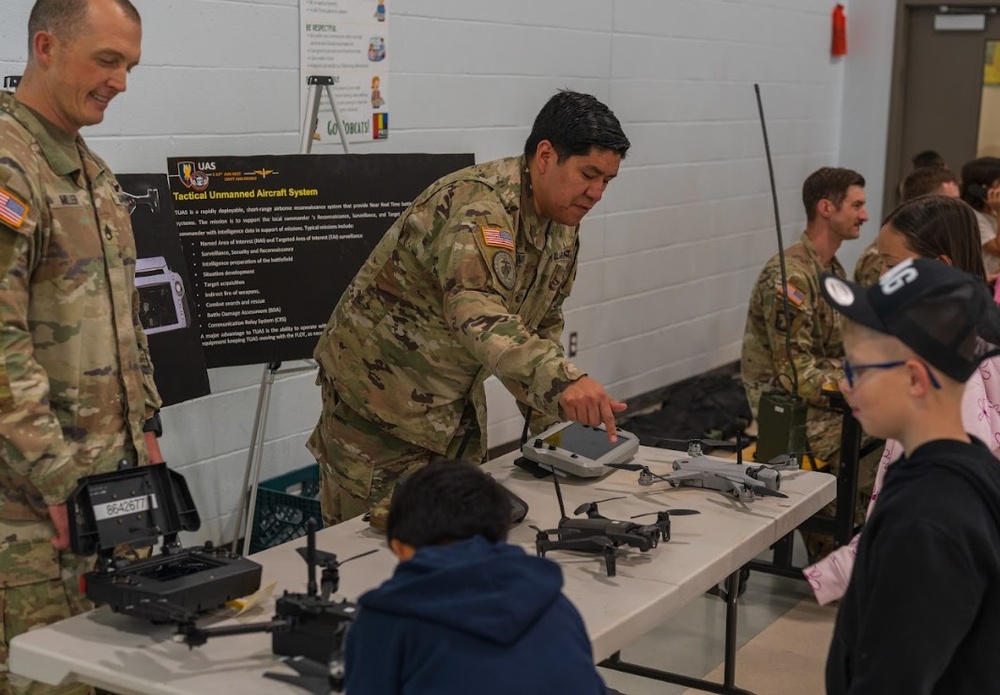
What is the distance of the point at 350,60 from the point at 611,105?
1.87 metres

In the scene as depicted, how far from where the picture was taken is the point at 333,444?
10.1 ft

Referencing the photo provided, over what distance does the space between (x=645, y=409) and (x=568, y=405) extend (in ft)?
14.3

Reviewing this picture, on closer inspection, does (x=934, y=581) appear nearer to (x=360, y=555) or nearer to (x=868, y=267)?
(x=360, y=555)

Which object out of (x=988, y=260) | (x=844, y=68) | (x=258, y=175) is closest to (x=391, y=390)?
(x=258, y=175)

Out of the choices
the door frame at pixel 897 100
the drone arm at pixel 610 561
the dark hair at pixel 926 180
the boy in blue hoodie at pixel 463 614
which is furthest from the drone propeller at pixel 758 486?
the door frame at pixel 897 100

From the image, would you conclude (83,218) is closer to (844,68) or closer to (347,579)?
(347,579)

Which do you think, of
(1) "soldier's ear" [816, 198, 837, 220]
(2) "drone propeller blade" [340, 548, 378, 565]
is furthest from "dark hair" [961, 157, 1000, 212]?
(2) "drone propeller blade" [340, 548, 378, 565]

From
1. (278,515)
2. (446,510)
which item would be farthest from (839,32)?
(446,510)

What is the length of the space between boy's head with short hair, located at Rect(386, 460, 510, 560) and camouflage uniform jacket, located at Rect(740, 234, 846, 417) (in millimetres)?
2985

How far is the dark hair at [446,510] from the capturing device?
5.43ft

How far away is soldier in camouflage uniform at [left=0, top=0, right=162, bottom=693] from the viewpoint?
2172 millimetres

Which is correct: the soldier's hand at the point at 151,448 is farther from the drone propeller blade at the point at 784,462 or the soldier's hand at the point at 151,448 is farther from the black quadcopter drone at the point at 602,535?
the drone propeller blade at the point at 784,462

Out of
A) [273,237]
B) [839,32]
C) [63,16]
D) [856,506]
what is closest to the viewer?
[63,16]

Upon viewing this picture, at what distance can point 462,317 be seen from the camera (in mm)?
2598
